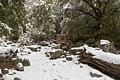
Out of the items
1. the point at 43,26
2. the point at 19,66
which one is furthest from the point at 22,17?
the point at 43,26

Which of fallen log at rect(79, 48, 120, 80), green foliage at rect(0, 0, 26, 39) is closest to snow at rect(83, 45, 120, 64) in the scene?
fallen log at rect(79, 48, 120, 80)

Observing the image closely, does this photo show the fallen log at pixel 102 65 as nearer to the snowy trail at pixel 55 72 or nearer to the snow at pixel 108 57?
the snow at pixel 108 57

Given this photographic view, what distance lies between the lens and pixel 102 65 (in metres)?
10.3

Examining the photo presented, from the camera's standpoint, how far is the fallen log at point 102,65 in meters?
9.29

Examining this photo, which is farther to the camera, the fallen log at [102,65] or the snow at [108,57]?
the snow at [108,57]

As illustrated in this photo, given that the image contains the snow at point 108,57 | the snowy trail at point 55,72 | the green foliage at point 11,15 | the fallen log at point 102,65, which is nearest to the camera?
the fallen log at point 102,65

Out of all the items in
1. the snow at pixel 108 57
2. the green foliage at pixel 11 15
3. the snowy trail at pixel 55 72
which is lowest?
the snowy trail at pixel 55 72

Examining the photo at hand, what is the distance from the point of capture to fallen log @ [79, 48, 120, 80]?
9.29 meters

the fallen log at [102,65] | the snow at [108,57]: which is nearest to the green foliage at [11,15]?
the fallen log at [102,65]

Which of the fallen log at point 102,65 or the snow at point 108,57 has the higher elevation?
the snow at point 108,57

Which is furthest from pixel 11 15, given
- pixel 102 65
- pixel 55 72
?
pixel 102 65

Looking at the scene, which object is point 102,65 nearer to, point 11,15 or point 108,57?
point 108,57

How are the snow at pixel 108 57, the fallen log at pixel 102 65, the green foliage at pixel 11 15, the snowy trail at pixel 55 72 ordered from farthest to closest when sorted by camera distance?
the green foliage at pixel 11 15, the snowy trail at pixel 55 72, the snow at pixel 108 57, the fallen log at pixel 102 65

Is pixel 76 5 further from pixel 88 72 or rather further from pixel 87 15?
pixel 88 72
